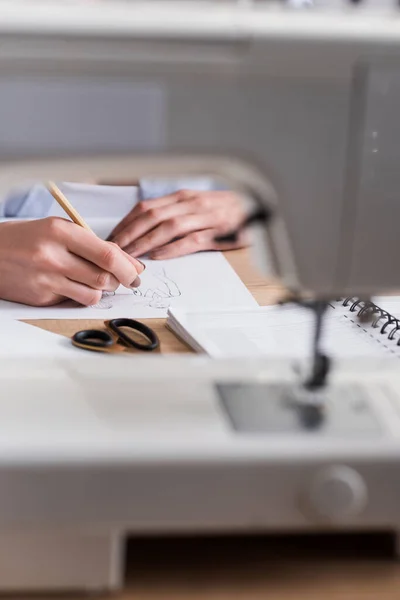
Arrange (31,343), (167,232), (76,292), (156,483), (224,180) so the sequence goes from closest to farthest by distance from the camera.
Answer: (156,483) < (224,180) < (31,343) < (76,292) < (167,232)

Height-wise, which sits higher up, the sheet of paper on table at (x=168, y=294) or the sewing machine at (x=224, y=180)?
the sewing machine at (x=224, y=180)

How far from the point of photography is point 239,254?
136 cm

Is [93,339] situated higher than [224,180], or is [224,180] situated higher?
[224,180]

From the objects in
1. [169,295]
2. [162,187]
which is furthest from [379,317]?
[162,187]

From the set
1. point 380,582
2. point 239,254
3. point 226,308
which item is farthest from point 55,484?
point 239,254

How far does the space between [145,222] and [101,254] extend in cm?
28


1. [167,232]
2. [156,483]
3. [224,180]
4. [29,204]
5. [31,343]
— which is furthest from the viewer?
[29,204]

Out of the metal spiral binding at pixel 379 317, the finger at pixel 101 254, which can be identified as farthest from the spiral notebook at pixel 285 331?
the finger at pixel 101 254

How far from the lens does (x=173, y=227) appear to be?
1356 mm

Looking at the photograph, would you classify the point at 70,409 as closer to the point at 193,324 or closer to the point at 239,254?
the point at 193,324

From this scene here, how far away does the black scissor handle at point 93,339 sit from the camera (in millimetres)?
956

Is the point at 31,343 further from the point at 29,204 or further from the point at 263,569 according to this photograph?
the point at 29,204

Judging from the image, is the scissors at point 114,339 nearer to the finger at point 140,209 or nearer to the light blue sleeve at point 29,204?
the finger at point 140,209

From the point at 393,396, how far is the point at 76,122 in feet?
1.16
